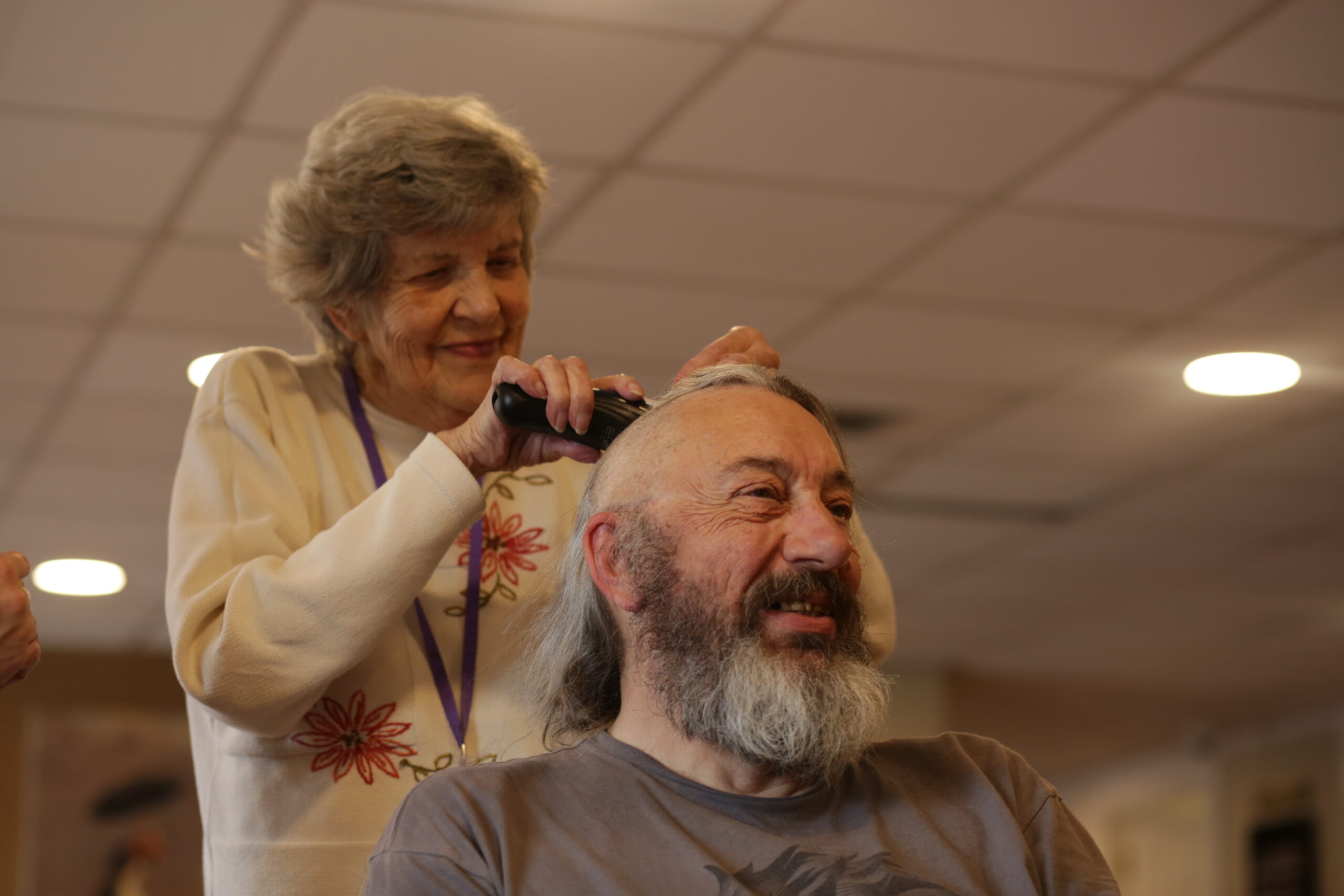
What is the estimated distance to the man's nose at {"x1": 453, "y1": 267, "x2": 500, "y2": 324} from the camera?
1.92m

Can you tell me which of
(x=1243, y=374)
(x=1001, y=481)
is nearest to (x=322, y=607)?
(x=1243, y=374)

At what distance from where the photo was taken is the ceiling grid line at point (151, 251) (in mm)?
3000

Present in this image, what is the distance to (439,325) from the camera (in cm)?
193

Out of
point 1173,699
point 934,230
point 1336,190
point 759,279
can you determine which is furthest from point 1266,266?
point 1173,699

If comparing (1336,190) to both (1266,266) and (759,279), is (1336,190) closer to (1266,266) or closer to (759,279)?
(1266,266)

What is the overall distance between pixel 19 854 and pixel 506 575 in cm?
764

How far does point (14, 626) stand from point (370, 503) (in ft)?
1.19

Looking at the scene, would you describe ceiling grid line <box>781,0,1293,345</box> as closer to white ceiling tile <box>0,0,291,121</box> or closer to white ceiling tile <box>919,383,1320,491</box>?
white ceiling tile <box>919,383,1320,491</box>

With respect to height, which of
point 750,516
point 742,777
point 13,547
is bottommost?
point 742,777

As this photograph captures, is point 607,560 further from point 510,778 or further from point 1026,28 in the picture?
point 1026,28

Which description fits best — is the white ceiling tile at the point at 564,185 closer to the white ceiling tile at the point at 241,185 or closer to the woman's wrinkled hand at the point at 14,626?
the white ceiling tile at the point at 241,185

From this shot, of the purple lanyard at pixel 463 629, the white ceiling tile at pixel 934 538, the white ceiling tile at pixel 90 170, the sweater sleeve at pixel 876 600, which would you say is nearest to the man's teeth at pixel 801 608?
the sweater sleeve at pixel 876 600

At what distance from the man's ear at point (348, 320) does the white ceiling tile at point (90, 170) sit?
59.5 inches

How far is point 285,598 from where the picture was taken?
161 centimetres
